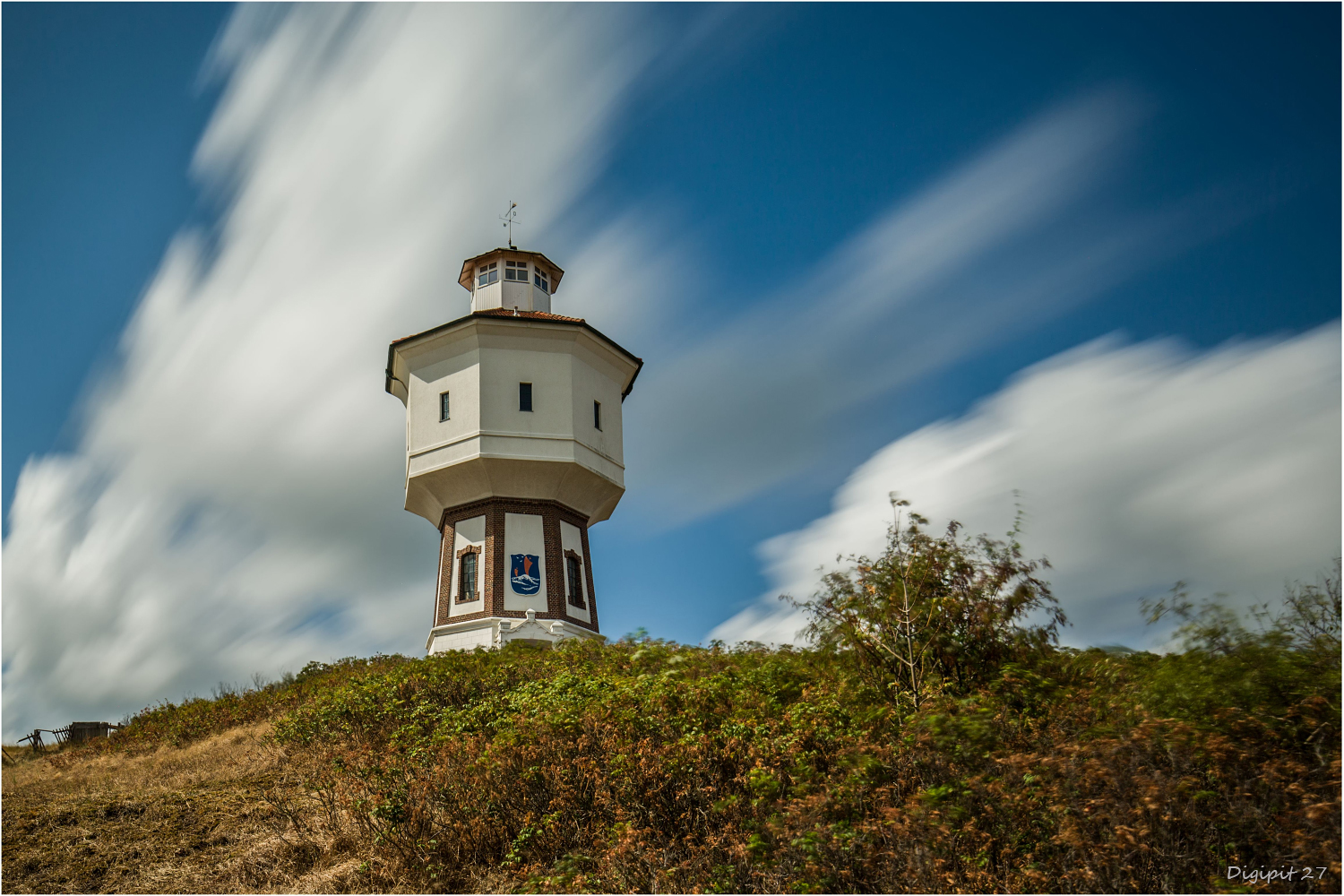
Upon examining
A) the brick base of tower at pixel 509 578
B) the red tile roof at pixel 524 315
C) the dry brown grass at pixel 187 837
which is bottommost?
the dry brown grass at pixel 187 837

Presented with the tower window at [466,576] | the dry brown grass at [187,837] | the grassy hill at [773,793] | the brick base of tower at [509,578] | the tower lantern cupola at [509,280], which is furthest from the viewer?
the tower lantern cupola at [509,280]

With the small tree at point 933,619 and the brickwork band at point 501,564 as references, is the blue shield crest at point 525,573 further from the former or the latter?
the small tree at point 933,619

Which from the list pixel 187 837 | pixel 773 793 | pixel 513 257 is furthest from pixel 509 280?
pixel 773 793

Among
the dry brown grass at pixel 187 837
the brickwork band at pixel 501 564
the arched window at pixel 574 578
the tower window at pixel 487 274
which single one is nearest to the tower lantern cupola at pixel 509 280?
the tower window at pixel 487 274

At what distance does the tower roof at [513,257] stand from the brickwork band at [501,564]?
8345mm

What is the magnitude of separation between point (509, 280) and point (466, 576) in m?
9.70

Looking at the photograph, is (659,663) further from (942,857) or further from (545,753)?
(942,857)

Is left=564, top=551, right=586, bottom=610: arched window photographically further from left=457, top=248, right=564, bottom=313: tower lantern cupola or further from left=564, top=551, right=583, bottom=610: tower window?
left=457, top=248, right=564, bottom=313: tower lantern cupola

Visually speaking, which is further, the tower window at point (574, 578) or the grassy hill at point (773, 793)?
the tower window at point (574, 578)

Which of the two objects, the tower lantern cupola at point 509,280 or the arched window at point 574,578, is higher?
the tower lantern cupola at point 509,280

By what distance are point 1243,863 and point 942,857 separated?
6.12 feet

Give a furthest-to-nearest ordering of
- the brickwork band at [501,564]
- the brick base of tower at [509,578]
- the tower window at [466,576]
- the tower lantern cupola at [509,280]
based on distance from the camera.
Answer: the tower lantern cupola at [509,280]
the tower window at [466,576]
the brickwork band at [501,564]
the brick base of tower at [509,578]

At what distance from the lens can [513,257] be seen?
32000 millimetres

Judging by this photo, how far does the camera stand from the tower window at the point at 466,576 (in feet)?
88.3
